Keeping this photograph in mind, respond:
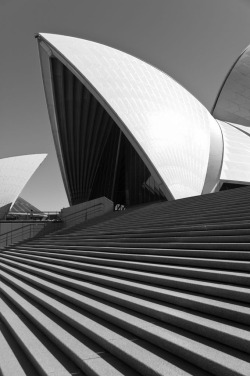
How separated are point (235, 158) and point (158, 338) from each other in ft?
60.4

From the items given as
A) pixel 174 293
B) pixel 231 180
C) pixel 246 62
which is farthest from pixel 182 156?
pixel 246 62

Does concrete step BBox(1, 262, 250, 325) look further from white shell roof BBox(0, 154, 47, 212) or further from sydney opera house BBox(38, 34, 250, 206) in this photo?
white shell roof BBox(0, 154, 47, 212)

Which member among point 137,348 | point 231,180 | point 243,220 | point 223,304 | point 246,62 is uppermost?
point 246,62

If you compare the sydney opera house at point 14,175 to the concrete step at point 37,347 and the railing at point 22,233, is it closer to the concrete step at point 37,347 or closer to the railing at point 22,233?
the railing at point 22,233

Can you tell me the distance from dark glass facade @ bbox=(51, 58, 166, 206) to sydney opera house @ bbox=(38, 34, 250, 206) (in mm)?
72

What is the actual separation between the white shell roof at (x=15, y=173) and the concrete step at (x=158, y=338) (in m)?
24.3

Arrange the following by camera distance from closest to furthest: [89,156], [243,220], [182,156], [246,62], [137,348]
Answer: [137,348], [243,220], [182,156], [89,156], [246,62]

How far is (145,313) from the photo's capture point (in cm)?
388

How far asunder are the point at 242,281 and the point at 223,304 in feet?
1.67

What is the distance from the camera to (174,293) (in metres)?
4.09

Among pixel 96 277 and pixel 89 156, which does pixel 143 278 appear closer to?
pixel 96 277

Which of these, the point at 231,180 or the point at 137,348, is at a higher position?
the point at 231,180

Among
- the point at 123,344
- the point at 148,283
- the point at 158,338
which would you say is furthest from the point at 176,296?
the point at 148,283

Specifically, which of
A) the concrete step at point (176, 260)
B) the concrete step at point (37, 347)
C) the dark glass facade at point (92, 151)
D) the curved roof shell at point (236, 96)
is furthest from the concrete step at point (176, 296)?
the curved roof shell at point (236, 96)
